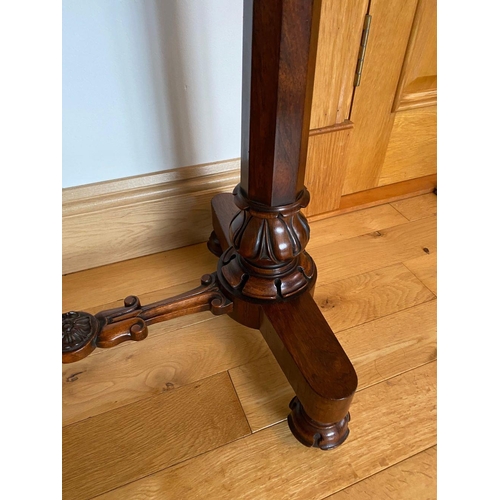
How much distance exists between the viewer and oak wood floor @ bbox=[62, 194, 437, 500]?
24.5 inches

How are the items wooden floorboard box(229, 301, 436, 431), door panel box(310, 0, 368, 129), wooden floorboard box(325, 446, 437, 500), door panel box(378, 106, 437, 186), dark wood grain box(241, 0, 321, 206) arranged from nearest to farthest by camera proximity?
dark wood grain box(241, 0, 321, 206)
wooden floorboard box(325, 446, 437, 500)
wooden floorboard box(229, 301, 436, 431)
door panel box(310, 0, 368, 129)
door panel box(378, 106, 437, 186)

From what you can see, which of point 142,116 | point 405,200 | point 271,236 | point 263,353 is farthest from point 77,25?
point 405,200

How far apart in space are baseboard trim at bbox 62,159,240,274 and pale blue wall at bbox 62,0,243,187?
2cm

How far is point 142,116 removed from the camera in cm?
84

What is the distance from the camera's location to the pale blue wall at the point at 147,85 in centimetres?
73

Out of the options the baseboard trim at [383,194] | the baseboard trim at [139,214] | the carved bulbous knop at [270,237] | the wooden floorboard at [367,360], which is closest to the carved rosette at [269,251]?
the carved bulbous knop at [270,237]

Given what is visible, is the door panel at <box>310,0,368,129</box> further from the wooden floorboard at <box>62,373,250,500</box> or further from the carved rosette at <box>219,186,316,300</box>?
the wooden floorboard at <box>62,373,250,500</box>

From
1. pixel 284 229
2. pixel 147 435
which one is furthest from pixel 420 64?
pixel 147 435

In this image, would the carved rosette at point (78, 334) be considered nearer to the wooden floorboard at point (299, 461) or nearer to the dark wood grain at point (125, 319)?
the dark wood grain at point (125, 319)

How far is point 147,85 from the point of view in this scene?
808 mm

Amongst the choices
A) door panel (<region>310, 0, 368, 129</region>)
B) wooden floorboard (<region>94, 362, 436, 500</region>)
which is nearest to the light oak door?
door panel (<region>310, 0, 368, 129</region>)

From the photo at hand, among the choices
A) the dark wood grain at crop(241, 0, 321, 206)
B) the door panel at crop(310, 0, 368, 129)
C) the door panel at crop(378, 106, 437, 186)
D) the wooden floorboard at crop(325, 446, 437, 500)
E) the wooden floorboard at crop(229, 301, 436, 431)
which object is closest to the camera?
the dark wood grain at crop(241, 0, 321, 206)

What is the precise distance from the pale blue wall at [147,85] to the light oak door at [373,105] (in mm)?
185

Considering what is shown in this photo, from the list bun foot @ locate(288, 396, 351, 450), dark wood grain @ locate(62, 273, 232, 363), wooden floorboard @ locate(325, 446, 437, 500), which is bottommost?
wooden floorboard @ locate(325, 446, 437, 500)
